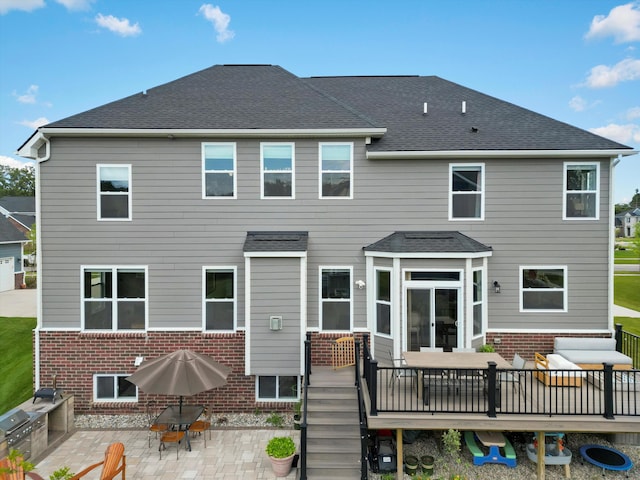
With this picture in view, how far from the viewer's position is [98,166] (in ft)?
29.6

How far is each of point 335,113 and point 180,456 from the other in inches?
351

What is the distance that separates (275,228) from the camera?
9.09 metres

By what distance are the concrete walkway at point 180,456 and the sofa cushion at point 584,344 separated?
23.3ft

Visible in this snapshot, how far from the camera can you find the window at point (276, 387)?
9.02 metres

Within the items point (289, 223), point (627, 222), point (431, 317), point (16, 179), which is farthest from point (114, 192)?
point (627, 222)

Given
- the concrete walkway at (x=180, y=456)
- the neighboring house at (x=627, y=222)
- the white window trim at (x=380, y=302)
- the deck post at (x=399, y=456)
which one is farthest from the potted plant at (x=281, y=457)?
the neighboring house at (x=627, y=222)

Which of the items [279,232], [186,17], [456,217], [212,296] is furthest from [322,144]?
[186,17]

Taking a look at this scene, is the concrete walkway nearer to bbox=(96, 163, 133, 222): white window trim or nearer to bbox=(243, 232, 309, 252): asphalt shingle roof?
bbox=(243, 232, 309, 252): asphalt shingle roof

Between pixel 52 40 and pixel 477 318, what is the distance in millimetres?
22230

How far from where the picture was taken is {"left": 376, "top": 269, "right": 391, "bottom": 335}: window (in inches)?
344

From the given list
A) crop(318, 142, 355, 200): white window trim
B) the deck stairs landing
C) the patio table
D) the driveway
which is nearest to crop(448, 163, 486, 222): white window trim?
crop(318, 142, 355, 200): white window trim

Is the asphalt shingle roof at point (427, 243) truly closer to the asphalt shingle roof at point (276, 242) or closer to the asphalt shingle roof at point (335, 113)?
the asphalt shingle roof at point (276, 242)

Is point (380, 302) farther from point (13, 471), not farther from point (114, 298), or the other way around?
point (13, 471)

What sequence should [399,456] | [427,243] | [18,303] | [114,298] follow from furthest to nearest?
[18,303], [114,298], [427,243], [399,456]
